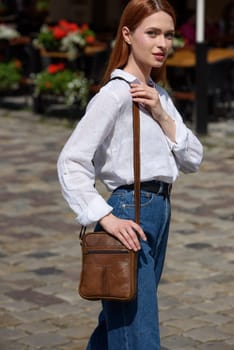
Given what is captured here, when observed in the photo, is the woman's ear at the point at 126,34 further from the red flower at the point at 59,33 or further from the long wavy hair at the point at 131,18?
the red flower at the point at 59,33

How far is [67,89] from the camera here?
13789mm

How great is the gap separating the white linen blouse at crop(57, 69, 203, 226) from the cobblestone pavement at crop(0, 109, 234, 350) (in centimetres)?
182

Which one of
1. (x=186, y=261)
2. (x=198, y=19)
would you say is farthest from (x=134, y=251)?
(x=198, y=19)

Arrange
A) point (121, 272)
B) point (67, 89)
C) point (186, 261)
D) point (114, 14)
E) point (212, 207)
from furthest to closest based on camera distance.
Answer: point (114, 14)
point (67, 89)
point (212, 207)
point (186, 261)
point (121, 272)

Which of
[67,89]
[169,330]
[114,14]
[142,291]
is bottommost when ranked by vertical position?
[114,14]

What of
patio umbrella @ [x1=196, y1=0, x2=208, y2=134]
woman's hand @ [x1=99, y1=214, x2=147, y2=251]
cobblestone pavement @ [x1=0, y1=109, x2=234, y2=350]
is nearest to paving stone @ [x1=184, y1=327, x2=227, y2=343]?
cobblestone pavement @ [x1=0, y1=109, x2=234, y2=350]

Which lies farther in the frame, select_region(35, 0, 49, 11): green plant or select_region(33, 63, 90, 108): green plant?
select_region(35, 0, 49, 11): green plant

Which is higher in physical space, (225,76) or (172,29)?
(172,29)

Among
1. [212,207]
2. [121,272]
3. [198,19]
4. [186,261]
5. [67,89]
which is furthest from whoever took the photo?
[67,89]

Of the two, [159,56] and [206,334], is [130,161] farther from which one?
[206,334]

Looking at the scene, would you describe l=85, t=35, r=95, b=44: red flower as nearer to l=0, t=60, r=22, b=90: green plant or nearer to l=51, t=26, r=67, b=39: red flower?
l=51, t=26, r=67, b=39: red flower

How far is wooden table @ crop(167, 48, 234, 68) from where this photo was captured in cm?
1329

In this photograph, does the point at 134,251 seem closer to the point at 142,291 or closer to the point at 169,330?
the point at 142,291

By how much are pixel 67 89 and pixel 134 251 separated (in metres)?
10.2
